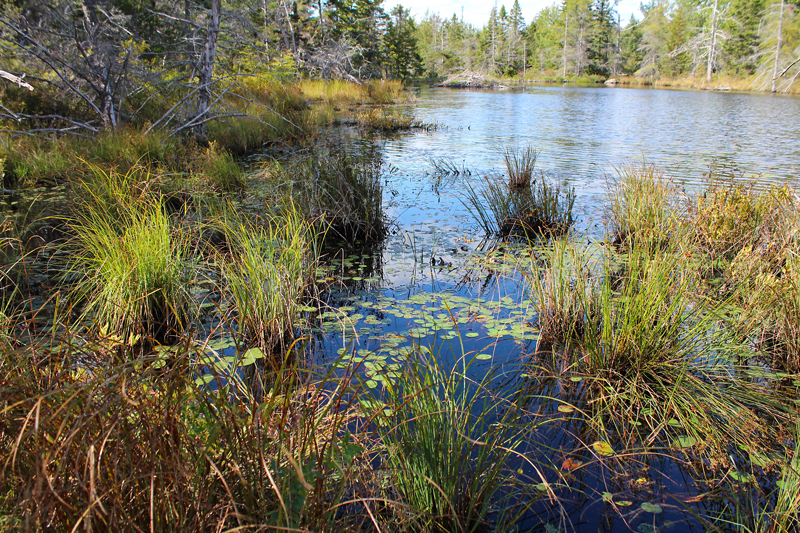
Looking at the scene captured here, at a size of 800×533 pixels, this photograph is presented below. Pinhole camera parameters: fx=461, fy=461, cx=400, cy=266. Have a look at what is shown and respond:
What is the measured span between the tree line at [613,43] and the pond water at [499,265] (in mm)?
30356


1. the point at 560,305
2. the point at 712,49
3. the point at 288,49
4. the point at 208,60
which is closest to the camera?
the point at 560,305

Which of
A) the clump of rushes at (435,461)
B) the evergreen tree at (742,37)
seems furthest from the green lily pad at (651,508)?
the evergreen tree at (742,37)

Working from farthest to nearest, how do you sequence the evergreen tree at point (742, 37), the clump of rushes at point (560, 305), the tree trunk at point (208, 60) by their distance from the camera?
the evergreen tree at point (742, 37)
the tree trunk at point (208, 60)
the clump of rushes at point (560, 305)

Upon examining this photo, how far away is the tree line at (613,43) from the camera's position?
125 ft

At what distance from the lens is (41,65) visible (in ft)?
28.7

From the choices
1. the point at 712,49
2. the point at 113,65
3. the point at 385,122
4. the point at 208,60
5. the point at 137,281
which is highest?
the point at 712,49

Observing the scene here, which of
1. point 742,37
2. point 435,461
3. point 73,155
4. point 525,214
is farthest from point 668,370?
point 742,37

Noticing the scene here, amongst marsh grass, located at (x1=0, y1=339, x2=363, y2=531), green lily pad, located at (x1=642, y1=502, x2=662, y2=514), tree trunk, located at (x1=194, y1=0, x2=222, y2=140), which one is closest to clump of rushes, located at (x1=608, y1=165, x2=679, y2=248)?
green lily pad, located at (x1=642, y1=502, x2=662, y2=514)

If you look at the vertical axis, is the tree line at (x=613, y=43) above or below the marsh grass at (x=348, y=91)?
above

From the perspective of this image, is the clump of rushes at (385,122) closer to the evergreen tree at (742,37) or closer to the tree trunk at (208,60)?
the tree trunk at (208,60)

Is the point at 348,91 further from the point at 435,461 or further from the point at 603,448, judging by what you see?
the point at 435,461

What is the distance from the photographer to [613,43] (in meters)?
56.2

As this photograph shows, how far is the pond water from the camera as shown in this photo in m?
1.97

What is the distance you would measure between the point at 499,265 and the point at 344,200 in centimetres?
187
